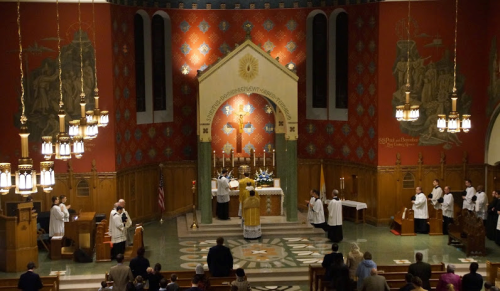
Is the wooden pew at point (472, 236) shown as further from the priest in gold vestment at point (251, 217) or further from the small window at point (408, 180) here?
the priest in gold vestment at point (251, 217)

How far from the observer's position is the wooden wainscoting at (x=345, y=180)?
27766mm

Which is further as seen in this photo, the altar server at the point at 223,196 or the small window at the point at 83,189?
the altar server at the point at 223,196

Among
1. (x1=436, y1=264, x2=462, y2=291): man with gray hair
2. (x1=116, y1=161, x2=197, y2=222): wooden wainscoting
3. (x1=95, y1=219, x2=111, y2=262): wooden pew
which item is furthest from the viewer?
(x1=116, y1=161, x2=197, y2=222): wooden wainscoting

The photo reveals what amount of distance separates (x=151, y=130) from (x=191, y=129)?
1860 millimetres

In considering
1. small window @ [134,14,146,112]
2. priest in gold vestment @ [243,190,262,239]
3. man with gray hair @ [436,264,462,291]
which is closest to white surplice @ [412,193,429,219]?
priest in gold vestment @ [243,190,262,239]

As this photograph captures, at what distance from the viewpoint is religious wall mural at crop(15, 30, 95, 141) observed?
84.4ft

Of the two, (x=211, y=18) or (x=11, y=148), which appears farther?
(x=211, y=18)

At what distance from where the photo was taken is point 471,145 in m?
27.5

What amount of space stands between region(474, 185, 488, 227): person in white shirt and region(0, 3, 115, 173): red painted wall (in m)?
12.3

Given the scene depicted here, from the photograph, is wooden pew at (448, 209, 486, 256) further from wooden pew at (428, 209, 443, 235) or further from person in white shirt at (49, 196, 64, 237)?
person in white shirt at (49, 196, 64, 237)

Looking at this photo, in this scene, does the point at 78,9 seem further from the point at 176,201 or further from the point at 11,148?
the point at 176,201

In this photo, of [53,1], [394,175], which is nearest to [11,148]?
[53,1]

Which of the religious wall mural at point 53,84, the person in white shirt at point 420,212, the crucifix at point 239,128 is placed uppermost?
the religious wall mural at point 53,84

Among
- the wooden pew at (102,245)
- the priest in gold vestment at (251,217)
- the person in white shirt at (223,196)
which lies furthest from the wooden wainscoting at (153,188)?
the priest in gold vestment at (251,217)
